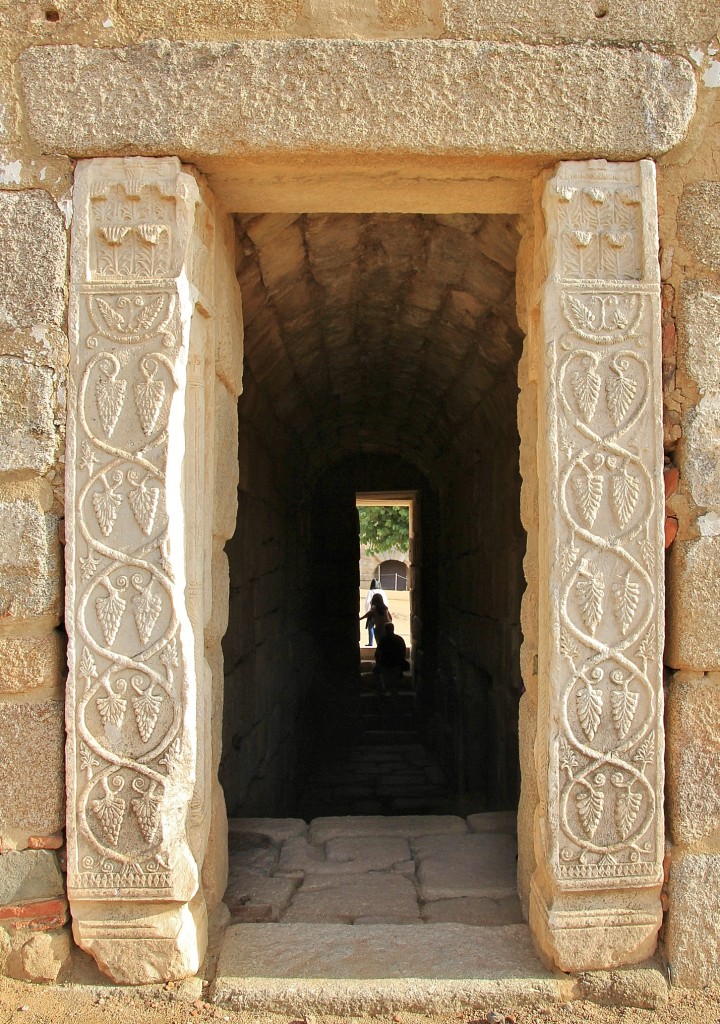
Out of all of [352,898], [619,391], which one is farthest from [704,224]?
[352,898]

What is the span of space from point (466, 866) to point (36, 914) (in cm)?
148

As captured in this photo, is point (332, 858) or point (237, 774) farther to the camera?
point (237, 774)

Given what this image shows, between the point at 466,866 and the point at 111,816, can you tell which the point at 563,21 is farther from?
the point at 466,866

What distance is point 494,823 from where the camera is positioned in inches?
121

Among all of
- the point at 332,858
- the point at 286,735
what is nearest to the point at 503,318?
the point at 332,858

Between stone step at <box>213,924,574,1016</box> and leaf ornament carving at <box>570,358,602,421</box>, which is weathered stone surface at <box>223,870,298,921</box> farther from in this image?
leaf ornament carving at <box>570,358,602,421</box>

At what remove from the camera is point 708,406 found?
213cm

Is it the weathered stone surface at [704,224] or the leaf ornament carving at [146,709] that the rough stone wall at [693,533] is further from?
the leaf ornament carving at [146,709]

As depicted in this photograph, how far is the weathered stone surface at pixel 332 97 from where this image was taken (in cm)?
204

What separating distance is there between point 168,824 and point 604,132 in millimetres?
2282

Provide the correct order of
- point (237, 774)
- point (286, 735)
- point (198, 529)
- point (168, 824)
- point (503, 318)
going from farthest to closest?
point (286, 735) → point (237, 774) → point (503, 318) → point (198, 529) → point (168, 824)

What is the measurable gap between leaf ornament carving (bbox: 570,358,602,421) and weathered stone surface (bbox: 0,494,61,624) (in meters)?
1.55

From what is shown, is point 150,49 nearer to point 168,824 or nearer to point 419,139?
point 419,139

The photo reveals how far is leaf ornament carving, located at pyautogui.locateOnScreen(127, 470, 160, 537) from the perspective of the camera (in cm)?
201
